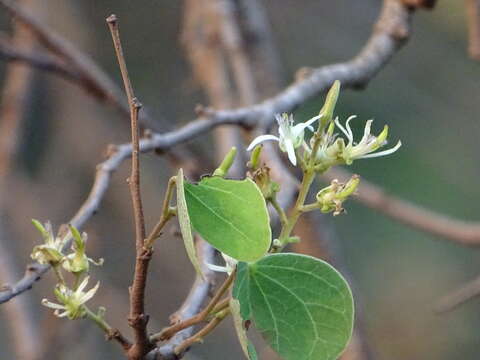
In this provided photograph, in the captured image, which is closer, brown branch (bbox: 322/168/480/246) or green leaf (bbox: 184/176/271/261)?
green leaf (bbox: 184/176/271/261)

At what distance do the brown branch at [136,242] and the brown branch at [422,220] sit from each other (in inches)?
46.7

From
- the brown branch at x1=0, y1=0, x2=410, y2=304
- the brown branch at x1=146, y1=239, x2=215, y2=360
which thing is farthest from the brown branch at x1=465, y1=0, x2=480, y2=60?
the brown branch at x1=146, y1=239, x2=215, y2=360

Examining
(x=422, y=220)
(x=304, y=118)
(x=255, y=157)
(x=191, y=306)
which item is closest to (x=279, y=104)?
(x=191, y=306)

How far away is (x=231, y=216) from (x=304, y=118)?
8.23 feet

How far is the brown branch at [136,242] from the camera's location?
2.17 ft

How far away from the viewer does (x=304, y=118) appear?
3.17 m

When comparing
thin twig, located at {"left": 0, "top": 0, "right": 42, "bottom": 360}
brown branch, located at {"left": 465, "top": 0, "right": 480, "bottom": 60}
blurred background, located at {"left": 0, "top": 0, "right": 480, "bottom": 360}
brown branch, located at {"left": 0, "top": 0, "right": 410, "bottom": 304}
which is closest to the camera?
brown branch, located at {"left": 0, "top": 0, "right": 410, "bottom": 304}

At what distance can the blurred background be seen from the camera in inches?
106

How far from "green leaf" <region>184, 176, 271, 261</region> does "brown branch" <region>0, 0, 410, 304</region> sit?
19cm

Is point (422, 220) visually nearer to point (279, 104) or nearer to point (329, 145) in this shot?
point (279, 104)

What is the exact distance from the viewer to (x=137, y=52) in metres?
3.07

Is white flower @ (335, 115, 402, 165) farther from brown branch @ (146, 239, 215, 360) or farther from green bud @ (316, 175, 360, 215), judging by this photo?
brown branch @ (146, 239, 215, 360)

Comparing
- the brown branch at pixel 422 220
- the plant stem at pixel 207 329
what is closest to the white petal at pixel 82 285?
the plant stem at pixel 207 329

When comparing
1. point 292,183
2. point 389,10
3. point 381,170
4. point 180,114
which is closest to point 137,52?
point 180,114
